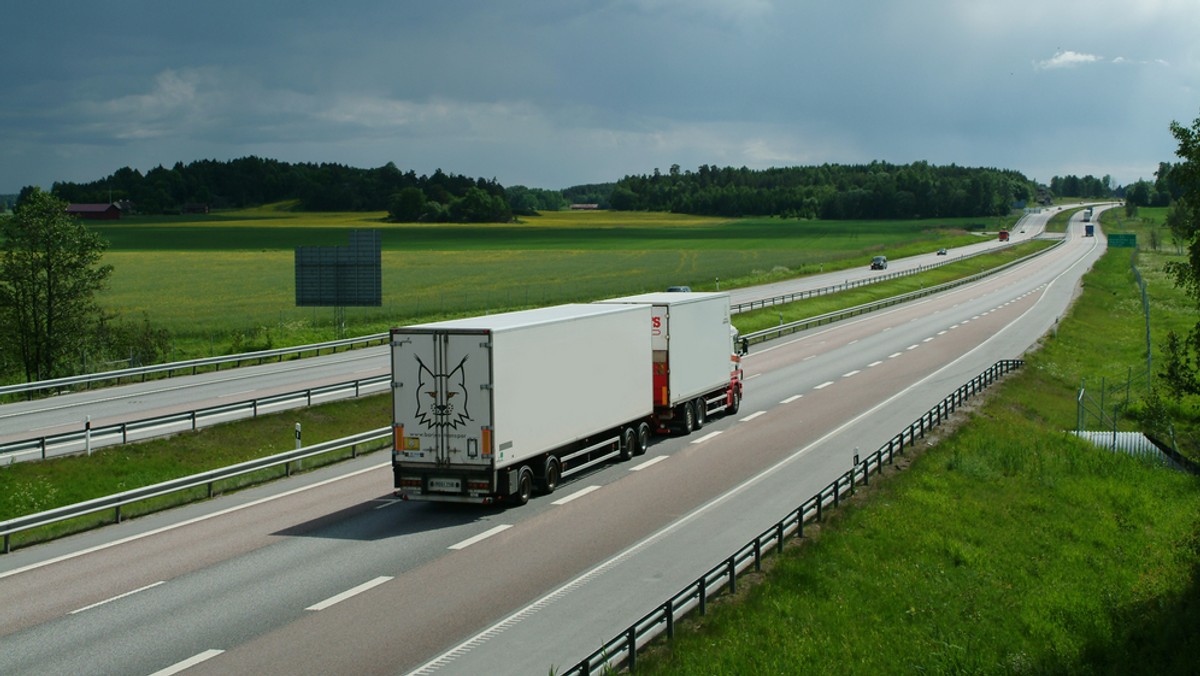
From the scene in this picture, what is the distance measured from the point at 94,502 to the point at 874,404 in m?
24.2

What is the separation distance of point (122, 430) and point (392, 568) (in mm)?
14027

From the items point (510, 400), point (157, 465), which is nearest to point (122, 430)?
point (157, 465)

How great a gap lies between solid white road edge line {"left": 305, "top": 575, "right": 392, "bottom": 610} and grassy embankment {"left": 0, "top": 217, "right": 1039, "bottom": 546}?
7.52m

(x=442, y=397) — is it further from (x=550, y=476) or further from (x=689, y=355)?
(x=689, y=355)

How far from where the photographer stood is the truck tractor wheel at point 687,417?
3133 cm

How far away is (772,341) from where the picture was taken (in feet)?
199

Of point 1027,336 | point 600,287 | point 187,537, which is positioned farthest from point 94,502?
point 600,287

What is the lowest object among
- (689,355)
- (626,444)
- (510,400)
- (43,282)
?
(626,444)

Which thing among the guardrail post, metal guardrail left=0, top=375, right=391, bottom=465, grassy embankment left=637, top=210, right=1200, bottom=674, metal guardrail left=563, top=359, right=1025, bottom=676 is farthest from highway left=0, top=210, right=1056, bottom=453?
the guardrail post

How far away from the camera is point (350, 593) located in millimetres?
17266

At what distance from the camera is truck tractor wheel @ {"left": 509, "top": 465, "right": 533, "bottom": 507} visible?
→ 22797 millimetres

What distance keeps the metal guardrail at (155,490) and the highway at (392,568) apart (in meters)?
0.45

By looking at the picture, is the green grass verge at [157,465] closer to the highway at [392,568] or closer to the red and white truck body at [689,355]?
the highway at [392,568]

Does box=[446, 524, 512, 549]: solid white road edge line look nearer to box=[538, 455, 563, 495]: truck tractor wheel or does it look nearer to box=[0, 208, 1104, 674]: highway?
box=[0, 208, 1104, 674]: highway
